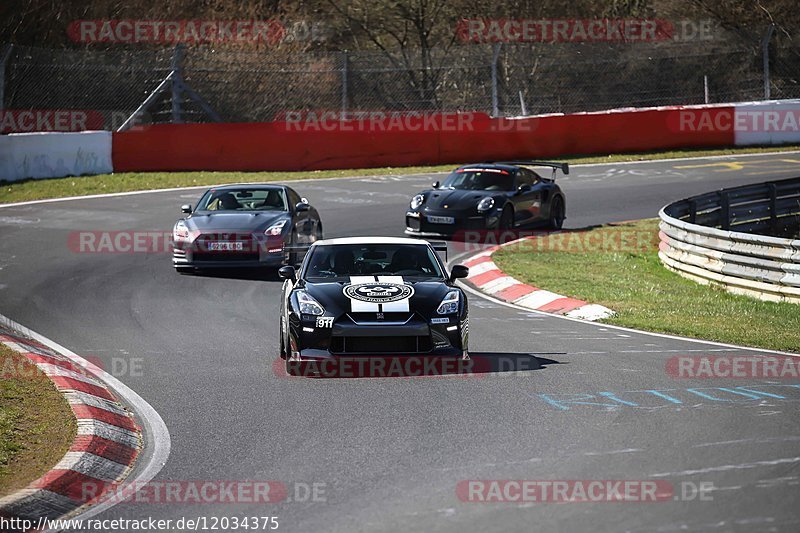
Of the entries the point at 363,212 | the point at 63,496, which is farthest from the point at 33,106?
the point at 63,496

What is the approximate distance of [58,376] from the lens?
9.80 m

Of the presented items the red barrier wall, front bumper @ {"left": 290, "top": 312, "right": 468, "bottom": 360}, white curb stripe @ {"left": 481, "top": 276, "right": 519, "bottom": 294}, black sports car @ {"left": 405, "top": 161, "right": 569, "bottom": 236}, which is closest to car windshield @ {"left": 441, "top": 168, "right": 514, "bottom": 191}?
black sports car @ {"left": 405, "top": 161, "right": 569, "bottom": 236}

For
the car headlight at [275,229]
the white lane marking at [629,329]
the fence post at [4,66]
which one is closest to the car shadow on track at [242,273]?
the car headlight at [275,229]

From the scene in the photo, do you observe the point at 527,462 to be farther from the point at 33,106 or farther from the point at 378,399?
the point at 33,106

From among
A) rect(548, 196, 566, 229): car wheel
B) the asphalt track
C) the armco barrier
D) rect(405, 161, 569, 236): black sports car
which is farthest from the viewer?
the armco barrier

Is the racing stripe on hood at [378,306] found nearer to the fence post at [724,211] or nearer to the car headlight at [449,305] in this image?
the car headlight at [449,305]

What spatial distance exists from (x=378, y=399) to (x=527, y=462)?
2220mm

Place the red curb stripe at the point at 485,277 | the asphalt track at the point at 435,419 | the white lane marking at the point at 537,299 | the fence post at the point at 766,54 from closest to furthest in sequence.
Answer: the asphalt track at the point at 435,419 < the white lane marking at the point at 537,299 < the red curb stripe at the point at 485,277 < the fence post at the point at 766,54

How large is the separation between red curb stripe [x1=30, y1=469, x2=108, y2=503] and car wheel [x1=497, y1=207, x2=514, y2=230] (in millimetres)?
13421

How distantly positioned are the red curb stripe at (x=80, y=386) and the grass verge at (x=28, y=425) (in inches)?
2.9

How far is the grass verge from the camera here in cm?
704

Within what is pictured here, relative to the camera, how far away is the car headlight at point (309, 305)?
9.91m

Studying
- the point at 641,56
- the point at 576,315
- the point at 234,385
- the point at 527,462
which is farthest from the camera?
the point at 641,56

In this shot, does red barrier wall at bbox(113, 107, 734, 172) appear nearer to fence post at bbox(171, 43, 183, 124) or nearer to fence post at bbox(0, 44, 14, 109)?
fence post at bbox(171, 43, 183, 124)
